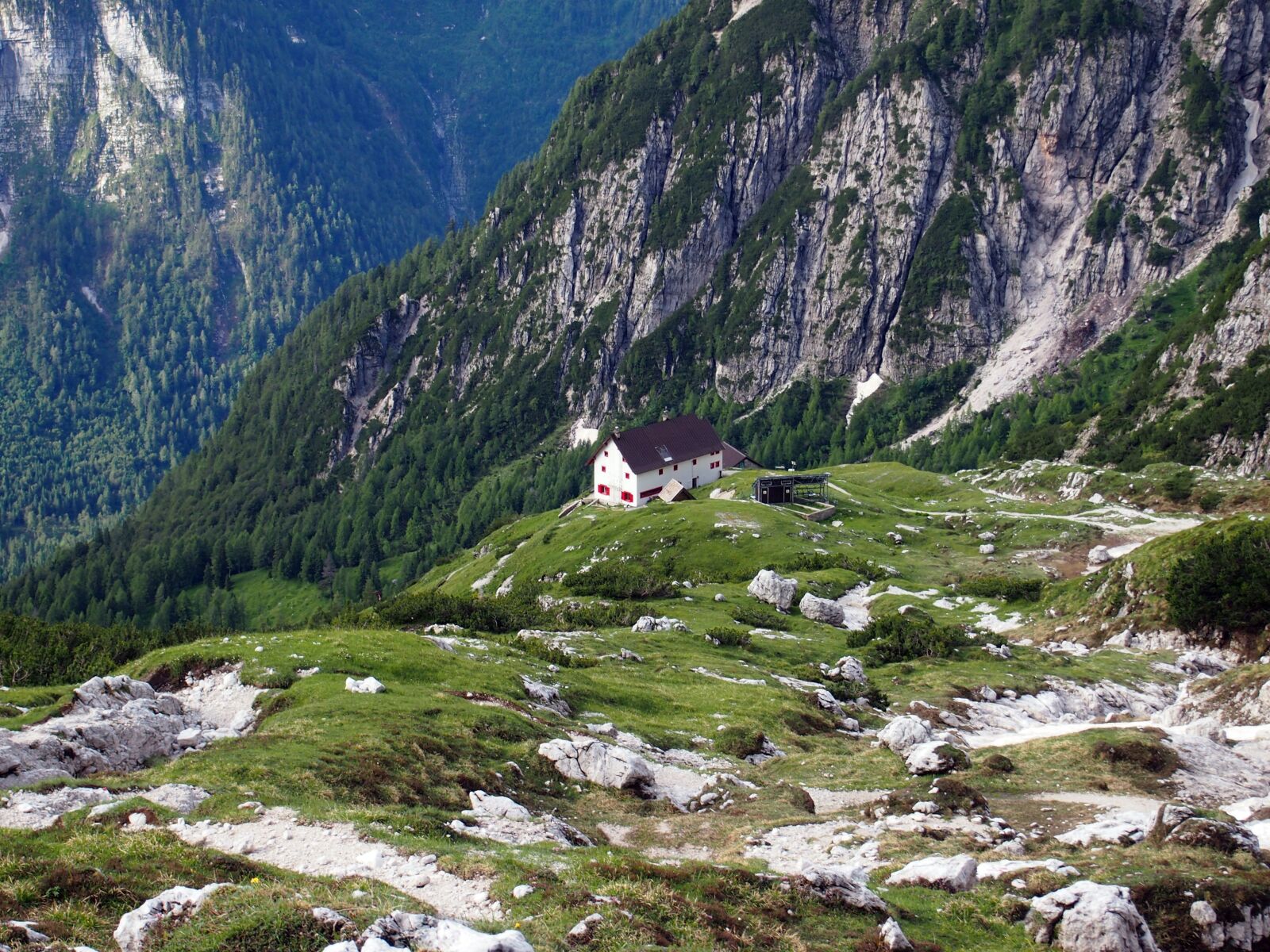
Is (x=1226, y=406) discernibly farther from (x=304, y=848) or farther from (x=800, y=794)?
(x=304, y=848)

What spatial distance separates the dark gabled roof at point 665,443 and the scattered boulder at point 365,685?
97.9 m

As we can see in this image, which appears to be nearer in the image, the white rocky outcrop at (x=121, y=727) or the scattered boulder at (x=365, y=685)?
the white rocky outcrop at (x=121, y=727)

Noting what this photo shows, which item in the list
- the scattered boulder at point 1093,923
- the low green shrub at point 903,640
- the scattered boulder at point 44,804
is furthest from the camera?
the low green shrub at point 903,640

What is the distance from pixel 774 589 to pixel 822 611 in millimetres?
4969

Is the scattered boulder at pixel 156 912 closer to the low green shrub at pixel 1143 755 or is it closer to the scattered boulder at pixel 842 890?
the scattered boulder at pixel 842 890

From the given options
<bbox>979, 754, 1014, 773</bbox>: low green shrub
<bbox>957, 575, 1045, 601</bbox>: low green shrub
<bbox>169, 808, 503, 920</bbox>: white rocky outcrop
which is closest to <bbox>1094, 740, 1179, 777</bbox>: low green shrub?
<bbox>979, 754, 1014, 773</bbox>: low green shrub

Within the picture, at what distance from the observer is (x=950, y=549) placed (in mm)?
110625

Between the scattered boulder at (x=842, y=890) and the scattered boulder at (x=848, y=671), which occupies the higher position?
the scattered boulder at (x=842, y=890)

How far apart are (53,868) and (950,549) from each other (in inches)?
3883

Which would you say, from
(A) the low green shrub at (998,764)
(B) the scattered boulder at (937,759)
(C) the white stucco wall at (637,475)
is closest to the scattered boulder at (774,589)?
(B) the scattered boulder at (937,759)

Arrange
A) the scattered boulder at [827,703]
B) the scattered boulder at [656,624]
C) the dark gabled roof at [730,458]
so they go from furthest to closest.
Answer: the dark gabled roof at [730,458] → the scattered boulder at [656,624] → the scattered boulder at [827,703]

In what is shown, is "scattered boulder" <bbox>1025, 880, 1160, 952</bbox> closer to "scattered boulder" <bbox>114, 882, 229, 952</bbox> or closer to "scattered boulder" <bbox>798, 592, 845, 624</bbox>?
"scattered boulder" <bbox>114, 882, 229, 952</bbox>

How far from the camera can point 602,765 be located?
1571 inches

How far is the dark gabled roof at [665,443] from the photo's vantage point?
14350 centimetres
